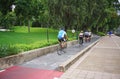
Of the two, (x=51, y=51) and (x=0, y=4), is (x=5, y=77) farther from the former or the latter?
(x=51, y=51)

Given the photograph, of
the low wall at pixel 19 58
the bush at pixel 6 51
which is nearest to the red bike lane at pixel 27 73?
the low wall at pixel 19 58

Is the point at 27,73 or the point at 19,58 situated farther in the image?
the point at 19,58

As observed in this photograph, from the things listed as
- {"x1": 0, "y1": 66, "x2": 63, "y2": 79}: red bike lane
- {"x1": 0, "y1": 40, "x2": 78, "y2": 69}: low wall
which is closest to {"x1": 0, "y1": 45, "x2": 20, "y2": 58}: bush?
{"x1": 0, "y1": 40, "x2": 78, "y2": 69}: low wall

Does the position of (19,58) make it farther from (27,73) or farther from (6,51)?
(27,73)

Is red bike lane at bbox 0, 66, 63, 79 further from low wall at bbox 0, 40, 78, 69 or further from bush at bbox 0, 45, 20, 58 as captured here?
bush at bbox 0, 45, 20, 58

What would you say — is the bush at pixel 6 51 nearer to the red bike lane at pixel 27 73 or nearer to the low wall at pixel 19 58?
the low wall at pixel 19 58

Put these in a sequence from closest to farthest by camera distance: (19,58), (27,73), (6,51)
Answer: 1. (27,73)
2. (6,51)
3. (19,58)

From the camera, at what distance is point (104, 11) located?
146 feet

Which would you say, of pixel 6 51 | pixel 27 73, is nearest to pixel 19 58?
pixel 6 51

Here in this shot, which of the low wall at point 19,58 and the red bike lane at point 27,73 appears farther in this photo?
the low wall at point 19,58

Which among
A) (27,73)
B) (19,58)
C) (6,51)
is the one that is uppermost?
(6,51)

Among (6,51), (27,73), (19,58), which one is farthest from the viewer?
(19,58)

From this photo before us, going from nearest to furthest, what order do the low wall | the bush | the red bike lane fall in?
the red bike lane, the low wall, the bush

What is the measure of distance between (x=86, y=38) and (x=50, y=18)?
21.1 ft
